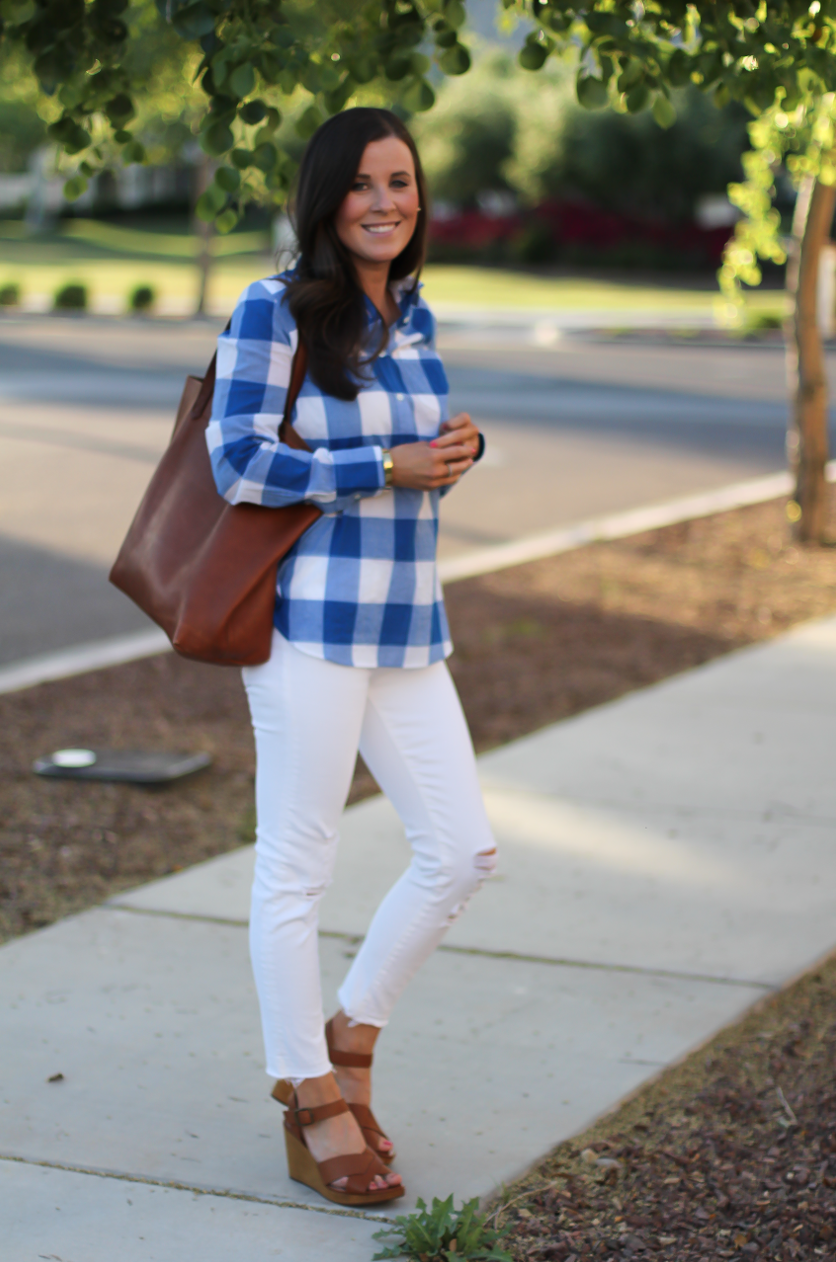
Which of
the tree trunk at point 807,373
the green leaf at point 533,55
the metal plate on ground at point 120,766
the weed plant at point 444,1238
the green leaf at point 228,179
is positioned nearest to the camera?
the weed plant at point 444,1238

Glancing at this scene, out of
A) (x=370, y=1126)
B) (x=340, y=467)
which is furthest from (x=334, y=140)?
(x=370, y=1126)

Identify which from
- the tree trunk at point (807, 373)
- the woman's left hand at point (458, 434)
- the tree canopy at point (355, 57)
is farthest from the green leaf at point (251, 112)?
the tree trunk at point (807, 373)

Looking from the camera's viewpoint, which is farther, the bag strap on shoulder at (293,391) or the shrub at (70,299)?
the shrub at (70,299)

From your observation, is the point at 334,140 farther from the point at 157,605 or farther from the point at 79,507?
the point at 79,507

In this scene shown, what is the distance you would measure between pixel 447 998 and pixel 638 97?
216 cm

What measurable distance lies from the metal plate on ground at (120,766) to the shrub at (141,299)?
27278 mm

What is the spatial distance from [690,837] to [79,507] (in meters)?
7.09

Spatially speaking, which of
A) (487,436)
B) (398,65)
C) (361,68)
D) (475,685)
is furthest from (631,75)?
(487,436)

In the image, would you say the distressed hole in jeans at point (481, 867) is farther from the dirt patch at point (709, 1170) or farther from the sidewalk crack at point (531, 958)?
the sidewalk crack at point (531, 958)

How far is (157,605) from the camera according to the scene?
297 centimetres

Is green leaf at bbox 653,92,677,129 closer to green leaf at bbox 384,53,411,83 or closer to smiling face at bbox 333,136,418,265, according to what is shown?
green leaf at bbox 384,53,411,83

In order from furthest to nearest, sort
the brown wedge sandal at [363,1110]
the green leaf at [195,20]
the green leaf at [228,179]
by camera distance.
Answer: the green leaf at [228,179], the green leaf at [195,20], the brown wedge sandal at [363,1110]

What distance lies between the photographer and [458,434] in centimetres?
286

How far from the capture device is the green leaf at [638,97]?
11.6 feet
